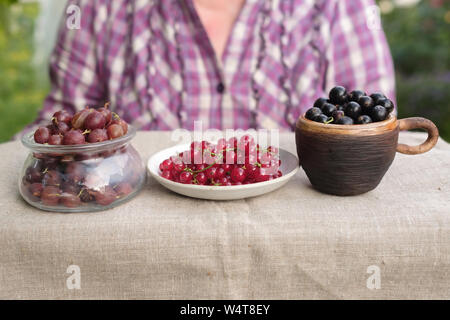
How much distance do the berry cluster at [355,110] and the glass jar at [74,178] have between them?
1.28 ft

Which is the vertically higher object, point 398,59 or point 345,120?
point 345,120

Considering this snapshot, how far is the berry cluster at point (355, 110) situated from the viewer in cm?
81

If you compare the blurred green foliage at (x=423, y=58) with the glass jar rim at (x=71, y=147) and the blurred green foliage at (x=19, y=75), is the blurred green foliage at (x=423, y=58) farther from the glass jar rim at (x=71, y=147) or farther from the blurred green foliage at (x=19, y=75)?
the blurred green foliage at (x=19, y=75)

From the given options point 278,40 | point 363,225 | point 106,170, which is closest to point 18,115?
point 278,40

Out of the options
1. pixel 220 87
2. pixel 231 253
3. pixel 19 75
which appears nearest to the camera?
pixel 231 253

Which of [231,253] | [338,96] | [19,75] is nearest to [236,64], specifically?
[338,96]

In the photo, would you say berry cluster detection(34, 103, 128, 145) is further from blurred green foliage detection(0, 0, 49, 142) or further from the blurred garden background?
blurred green foliage detection(0, 0, 49, 142)

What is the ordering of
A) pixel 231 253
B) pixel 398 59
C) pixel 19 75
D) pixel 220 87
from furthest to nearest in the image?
pixel 398 59 → pixel 19 75 → pixel 220 87 → pixel 231 253

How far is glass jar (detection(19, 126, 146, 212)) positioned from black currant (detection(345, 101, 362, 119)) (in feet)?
1.43

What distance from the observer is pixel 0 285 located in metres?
0.76

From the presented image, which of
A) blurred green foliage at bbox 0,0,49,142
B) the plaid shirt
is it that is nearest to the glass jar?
the plaid shirt

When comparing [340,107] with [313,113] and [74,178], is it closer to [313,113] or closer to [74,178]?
[313,113]

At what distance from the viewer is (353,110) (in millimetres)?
814
